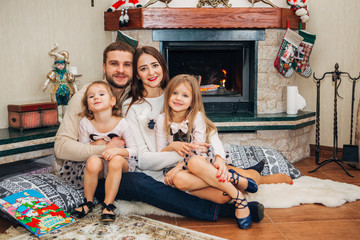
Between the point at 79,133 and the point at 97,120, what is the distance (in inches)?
5.6

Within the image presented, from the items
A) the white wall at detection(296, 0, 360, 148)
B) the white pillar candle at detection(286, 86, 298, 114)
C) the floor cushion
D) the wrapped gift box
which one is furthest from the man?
the white wall at detection(296, 0, 360, 148)

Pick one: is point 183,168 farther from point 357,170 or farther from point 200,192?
point 357,170

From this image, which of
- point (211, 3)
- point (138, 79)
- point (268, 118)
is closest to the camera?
point (138, 79)

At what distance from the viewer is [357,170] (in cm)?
284

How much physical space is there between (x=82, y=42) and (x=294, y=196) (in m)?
2.26

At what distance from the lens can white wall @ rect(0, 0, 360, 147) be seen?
257cm

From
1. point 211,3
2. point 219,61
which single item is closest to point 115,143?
point 211,3

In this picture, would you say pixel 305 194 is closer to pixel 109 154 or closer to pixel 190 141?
pixel 190 141

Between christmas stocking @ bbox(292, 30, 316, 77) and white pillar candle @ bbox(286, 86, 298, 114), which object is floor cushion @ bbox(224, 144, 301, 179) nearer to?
white pillar candle @ bbox(286, 86, 298, 114)

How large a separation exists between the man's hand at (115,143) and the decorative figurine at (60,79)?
1011 millimetres

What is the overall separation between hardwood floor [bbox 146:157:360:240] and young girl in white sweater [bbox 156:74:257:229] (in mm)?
83

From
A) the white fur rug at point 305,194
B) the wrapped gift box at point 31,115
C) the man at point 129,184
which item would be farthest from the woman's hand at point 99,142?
the white fur rug at point 305,194

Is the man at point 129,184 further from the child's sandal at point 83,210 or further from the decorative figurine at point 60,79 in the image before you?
the decorative figurine at point 60,79

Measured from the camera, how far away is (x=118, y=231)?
169 centimetres
